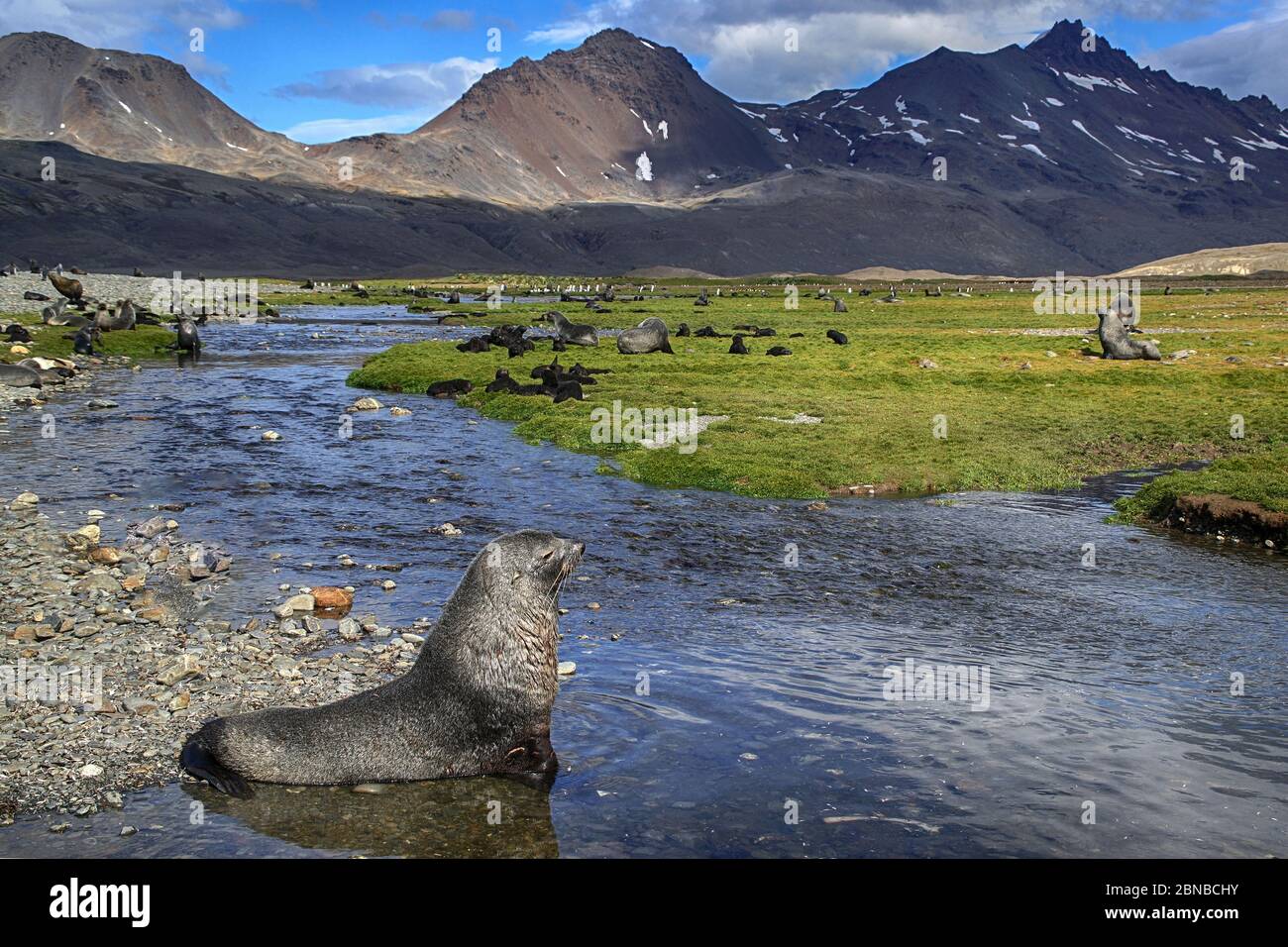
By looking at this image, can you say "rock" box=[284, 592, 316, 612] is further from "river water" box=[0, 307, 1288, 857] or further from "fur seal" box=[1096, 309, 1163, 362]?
"fur seal" box=[1096, 309, 1163, 362]

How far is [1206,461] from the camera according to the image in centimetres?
2367

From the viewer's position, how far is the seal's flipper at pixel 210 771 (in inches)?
336

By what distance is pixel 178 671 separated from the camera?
35.2 ft

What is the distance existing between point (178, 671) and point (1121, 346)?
40.3m

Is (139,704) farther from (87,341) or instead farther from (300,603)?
(87,341)

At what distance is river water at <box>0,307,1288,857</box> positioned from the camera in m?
8.32

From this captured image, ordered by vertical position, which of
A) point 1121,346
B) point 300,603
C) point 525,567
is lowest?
point 300,603

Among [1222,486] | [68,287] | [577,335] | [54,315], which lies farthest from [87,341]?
[1222,486]

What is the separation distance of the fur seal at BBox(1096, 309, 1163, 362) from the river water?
23.2 metres
